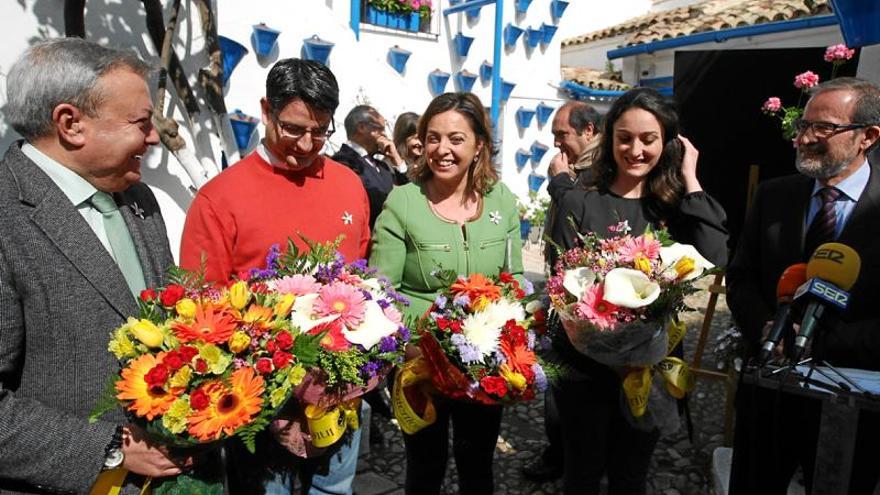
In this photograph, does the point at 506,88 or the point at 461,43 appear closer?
the point at 461,43

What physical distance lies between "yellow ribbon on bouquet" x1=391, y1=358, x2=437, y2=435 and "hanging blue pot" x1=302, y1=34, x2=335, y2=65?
4.62 metres

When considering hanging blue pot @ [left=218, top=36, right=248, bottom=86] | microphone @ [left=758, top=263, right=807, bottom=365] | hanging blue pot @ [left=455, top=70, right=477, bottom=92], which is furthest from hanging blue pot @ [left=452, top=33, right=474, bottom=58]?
microphone @ [left=758, top=263, right=807, bottom=365]

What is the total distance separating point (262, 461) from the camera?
210 centimetres

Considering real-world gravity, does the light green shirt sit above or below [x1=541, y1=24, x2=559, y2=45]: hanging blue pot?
below

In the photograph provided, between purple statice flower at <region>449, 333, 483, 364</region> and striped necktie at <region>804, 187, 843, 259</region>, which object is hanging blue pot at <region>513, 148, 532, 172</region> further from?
purple statice flower at <region>449, 333, 483, 364</region>

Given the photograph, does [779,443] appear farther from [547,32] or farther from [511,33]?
[547,32]

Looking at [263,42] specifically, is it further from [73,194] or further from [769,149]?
[769,149]

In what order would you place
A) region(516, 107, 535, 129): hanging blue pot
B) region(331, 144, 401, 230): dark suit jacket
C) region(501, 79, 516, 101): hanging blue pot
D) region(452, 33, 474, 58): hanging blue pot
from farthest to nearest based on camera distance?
region(516, 107, 535, 129): hanging blue pot
region(501, 79, 516, 101): hanging blue pot
region(452, 33, 474, 58): hanging blue pot
region(331, 144, 401, 230): dark suit jacket

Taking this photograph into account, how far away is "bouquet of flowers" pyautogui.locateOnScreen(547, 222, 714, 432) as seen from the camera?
1891 mm

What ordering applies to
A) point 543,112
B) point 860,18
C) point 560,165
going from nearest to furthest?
point 860,18
point 560,165
point 543,112

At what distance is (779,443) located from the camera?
202cm

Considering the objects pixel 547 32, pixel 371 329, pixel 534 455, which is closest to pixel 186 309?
pixel 371 329

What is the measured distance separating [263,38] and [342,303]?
4561mm

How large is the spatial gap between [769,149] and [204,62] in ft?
23.4
